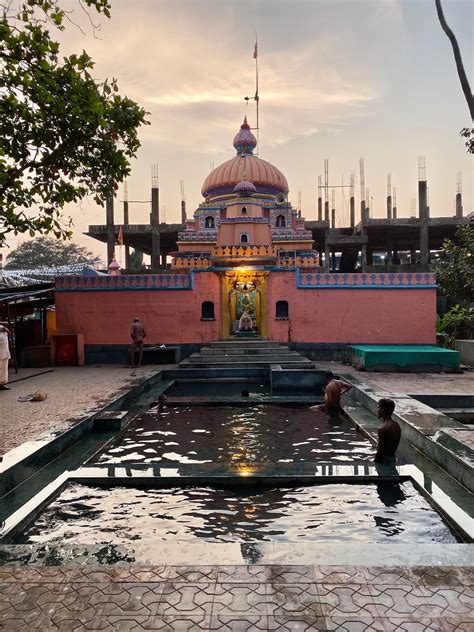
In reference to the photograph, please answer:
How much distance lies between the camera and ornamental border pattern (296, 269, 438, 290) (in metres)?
16.4

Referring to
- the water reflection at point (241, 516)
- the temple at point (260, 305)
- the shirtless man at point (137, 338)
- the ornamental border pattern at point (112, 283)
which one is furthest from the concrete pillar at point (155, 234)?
the water reflection at point (241, 516)

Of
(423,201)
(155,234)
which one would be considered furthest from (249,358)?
(423,201)

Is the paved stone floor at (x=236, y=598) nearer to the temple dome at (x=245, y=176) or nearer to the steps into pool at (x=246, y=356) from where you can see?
the steps into pool at (x=246, y=356)

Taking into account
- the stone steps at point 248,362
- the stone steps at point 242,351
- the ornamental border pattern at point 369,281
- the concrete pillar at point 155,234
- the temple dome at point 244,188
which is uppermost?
the temple dome at point 244,188

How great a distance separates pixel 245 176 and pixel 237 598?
2526cm

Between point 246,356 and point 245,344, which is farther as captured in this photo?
point 245,344

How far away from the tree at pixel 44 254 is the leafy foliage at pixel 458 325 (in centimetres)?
3872

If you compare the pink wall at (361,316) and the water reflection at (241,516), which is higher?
the pink wall at (361,316)

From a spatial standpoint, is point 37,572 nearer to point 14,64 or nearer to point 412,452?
point 412,452

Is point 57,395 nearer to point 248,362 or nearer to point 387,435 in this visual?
point 248,362

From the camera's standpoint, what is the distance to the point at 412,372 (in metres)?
13.5

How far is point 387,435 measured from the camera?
588 centimetres

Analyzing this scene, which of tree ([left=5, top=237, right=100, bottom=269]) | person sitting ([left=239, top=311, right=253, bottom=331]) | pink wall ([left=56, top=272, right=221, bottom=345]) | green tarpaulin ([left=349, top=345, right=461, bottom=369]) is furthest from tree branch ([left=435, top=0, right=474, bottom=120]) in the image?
tree ([left=5, top=237, right=100, bottom=269])

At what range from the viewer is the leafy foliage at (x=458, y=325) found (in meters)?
17.1
